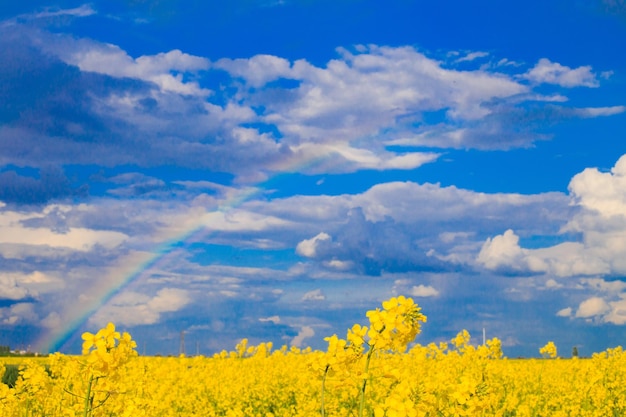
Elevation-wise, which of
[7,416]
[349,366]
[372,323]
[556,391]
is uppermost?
[372,323]

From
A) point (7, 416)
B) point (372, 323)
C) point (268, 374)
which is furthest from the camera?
point (268, 374)

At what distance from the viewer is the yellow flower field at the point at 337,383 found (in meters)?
3.95

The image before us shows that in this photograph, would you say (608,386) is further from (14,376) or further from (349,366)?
(14,376)

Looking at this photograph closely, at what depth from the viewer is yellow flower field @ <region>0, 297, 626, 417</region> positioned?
395 cm

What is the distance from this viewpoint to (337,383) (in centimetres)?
414

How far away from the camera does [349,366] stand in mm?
4098

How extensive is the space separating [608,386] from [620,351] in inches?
66.9

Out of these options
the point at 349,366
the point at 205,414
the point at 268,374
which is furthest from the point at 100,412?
the point at 268,374

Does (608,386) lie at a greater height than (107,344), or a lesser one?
lesser

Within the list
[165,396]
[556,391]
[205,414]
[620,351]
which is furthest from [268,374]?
[620,351]

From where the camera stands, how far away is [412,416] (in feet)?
10.8

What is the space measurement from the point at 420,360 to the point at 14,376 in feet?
31.1

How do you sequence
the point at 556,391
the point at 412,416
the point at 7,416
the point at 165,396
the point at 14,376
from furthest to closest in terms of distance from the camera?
1. the point at 14,376
2. the point at 556,391
3. the point at 165,396
4. the point at 7,416
5. the point at 412,416

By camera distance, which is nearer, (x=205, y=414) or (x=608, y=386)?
(x=205, y=414)
